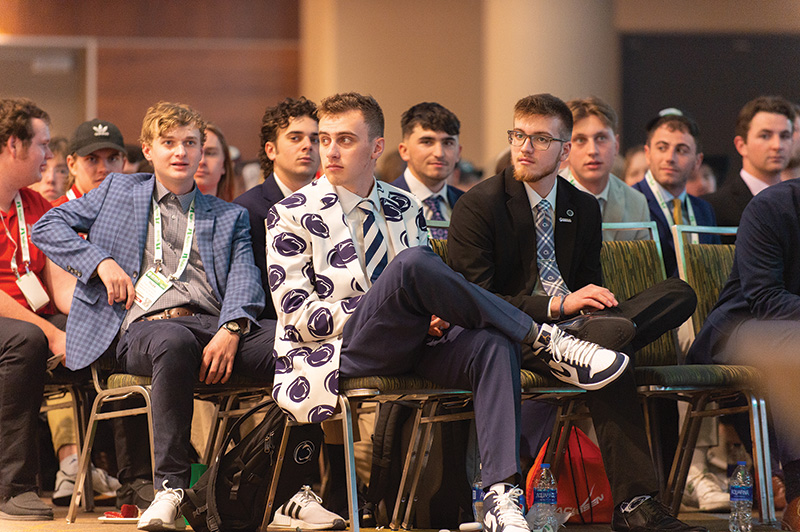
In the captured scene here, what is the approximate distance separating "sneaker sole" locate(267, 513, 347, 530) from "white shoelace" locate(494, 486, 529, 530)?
0.78 metres

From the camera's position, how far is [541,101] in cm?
348

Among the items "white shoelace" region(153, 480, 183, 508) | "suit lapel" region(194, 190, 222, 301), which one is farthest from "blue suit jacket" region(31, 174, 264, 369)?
"white shoelace" region(153, 480, 183, 508)

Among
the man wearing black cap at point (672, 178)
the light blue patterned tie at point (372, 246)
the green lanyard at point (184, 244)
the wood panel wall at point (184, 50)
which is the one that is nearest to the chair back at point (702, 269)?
the man wearing black cap at point (672, 178)

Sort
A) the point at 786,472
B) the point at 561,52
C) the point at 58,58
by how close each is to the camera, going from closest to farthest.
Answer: the point at 786,472 → the point at 561,52 → the point at 58,58

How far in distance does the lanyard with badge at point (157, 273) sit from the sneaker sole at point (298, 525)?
85cm

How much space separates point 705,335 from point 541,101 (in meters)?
1.03

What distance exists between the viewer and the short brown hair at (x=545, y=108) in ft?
11.4

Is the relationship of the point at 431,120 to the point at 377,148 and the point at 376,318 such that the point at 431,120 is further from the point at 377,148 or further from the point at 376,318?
the point at 376,318

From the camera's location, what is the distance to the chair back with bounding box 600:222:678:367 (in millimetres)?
3739

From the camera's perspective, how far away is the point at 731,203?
4.73 metres

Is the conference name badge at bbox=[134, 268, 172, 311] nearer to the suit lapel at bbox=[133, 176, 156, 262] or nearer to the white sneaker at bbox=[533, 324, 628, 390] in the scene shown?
the suit lapel at bbox=[133, 176, 156, 262]

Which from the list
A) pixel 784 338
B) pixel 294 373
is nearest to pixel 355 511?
pixel 294 373

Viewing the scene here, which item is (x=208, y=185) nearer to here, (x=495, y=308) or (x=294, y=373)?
(x=294, y=373)

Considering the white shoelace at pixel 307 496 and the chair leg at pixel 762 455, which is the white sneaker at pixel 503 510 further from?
the chair leg at pixel 762 455
